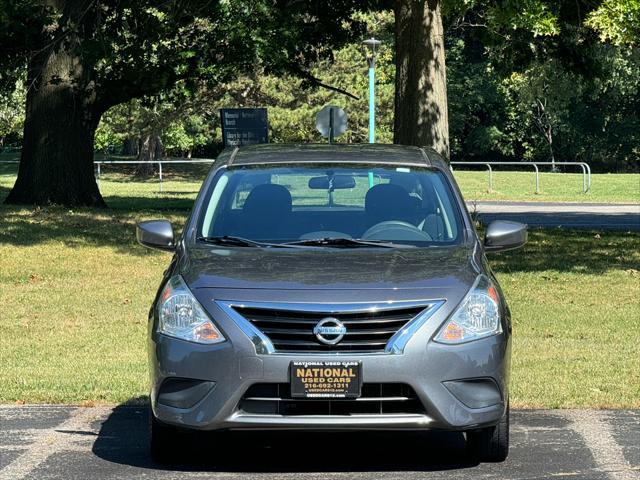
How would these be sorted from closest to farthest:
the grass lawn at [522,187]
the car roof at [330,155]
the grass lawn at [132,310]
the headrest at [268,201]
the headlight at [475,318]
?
1. the headlight at [475,318]
2. the headrest at [268,201]
3. the car roof at [330,155]
4. the grass lawn at [132,310]
5. the grass lawn at [522,187]

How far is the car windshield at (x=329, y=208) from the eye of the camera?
7.46 metres

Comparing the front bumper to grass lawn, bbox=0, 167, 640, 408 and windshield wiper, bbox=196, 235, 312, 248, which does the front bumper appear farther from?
grass lawn, bbox=0, 167, 640, 408

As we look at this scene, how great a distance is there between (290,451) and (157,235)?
138 centimetres

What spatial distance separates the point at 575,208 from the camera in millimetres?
33406

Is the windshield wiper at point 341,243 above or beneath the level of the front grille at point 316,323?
above

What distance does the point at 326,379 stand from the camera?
626 centimetres

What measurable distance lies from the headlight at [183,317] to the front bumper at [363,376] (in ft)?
0.15

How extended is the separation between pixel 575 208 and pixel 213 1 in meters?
12.2

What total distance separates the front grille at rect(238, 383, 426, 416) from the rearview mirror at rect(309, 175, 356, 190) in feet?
5.89

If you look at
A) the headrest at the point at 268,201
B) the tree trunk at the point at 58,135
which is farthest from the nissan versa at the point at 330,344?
the tree trunk at the point at 58,135

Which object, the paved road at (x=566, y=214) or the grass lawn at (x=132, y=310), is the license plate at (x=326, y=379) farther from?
the paved road at (x=566, y=214)

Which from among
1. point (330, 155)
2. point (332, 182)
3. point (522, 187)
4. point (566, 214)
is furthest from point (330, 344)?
point (522, 187)

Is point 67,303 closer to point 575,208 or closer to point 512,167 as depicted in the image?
point 575,208

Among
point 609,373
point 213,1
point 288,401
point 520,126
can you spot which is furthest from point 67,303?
point 520,126
